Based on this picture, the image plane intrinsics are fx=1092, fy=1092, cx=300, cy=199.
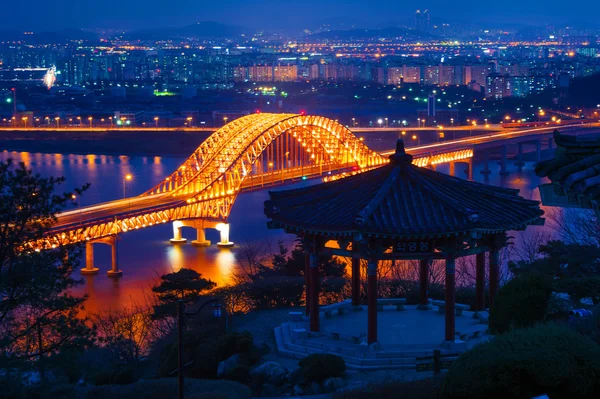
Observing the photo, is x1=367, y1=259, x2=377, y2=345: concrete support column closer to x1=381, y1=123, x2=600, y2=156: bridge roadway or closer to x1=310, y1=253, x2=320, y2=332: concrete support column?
x1=310, y1=253, x2=320, y2=332: concrete support column

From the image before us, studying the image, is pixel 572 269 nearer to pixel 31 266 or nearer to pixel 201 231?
pixel 31 266

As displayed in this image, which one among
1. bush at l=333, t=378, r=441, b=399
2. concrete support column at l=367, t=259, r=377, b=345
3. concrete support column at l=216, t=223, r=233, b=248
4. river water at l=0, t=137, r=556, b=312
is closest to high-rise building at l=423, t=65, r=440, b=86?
river water at l=0, t=137, r=556, b=312

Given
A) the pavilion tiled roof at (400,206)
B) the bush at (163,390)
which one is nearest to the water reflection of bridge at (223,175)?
the pavilion tiled roof at (400,206)

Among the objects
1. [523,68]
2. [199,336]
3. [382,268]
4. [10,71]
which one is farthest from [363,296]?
[10,71]

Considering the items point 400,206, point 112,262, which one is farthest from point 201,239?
point 400,206

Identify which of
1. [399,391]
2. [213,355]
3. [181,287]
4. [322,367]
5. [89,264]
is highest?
[399,391]

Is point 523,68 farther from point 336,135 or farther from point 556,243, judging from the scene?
point 556,243
